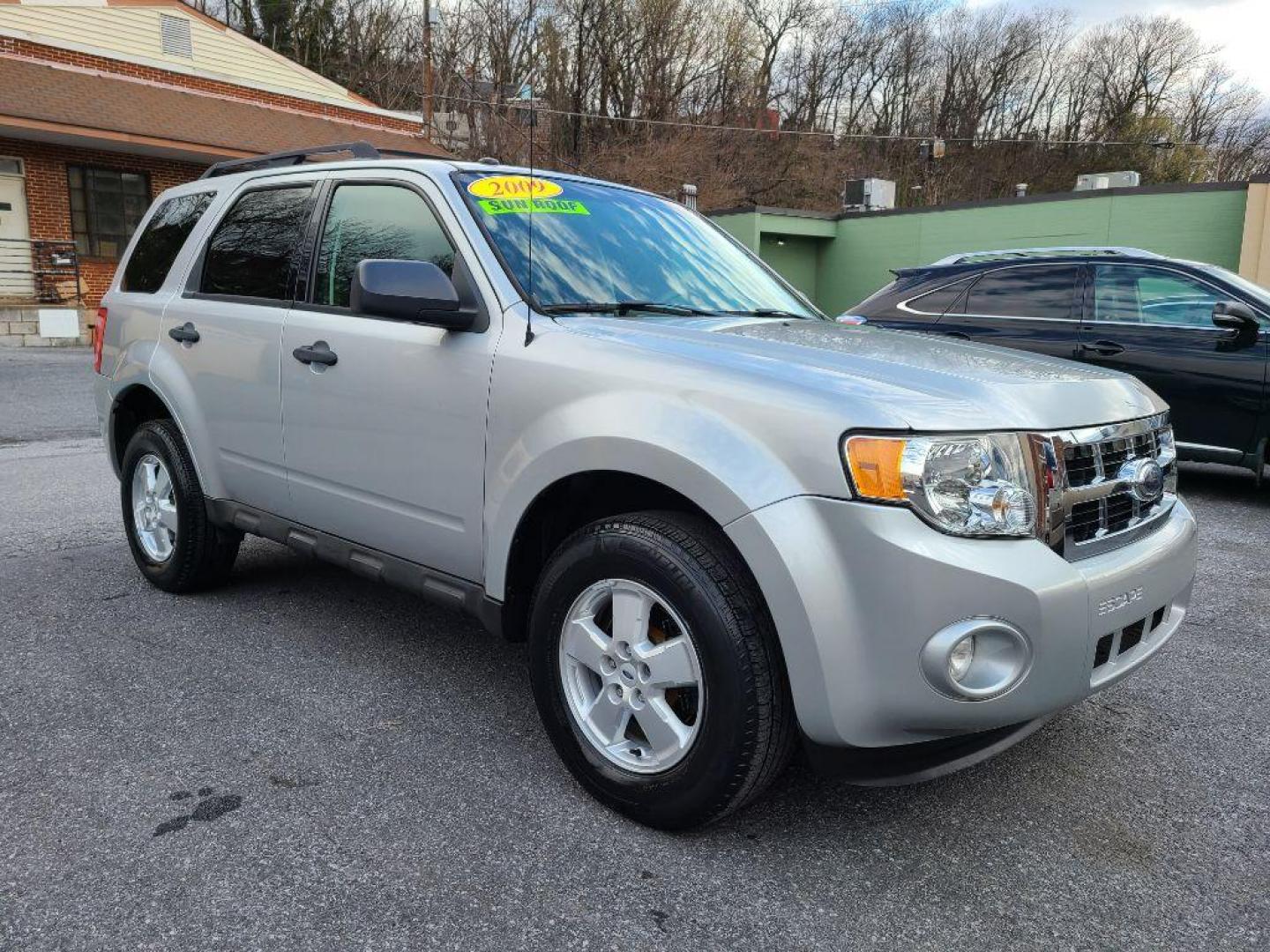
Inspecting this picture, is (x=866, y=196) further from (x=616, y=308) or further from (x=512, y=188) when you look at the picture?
(x=616, y=308)

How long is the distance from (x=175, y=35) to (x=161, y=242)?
22.0m

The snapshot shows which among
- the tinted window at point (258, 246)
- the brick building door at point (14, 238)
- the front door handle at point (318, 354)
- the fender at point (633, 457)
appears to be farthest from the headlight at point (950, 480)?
the brick building door at point (14, 238)

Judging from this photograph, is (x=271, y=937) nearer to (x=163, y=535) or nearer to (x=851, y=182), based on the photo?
(x=163, y=535)

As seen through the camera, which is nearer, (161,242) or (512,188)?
(512,188)

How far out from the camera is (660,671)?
2.52 metres

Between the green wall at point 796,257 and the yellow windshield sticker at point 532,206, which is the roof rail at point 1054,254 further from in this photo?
the green wall at point 796,257

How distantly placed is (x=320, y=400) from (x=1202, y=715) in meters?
3.26

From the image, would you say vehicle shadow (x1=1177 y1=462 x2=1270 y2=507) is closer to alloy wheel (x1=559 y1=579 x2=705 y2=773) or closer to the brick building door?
alloy wheel (x1=559 y1=579 x2=705 y2=773)

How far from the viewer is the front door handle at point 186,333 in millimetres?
4125

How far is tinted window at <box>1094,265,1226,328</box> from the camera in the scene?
704 centimetres

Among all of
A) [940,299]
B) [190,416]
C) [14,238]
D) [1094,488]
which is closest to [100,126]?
[14,238]

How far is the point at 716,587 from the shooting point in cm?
237

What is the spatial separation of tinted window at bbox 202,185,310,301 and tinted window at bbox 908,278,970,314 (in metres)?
5.45

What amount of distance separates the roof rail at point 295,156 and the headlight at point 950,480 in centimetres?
253
